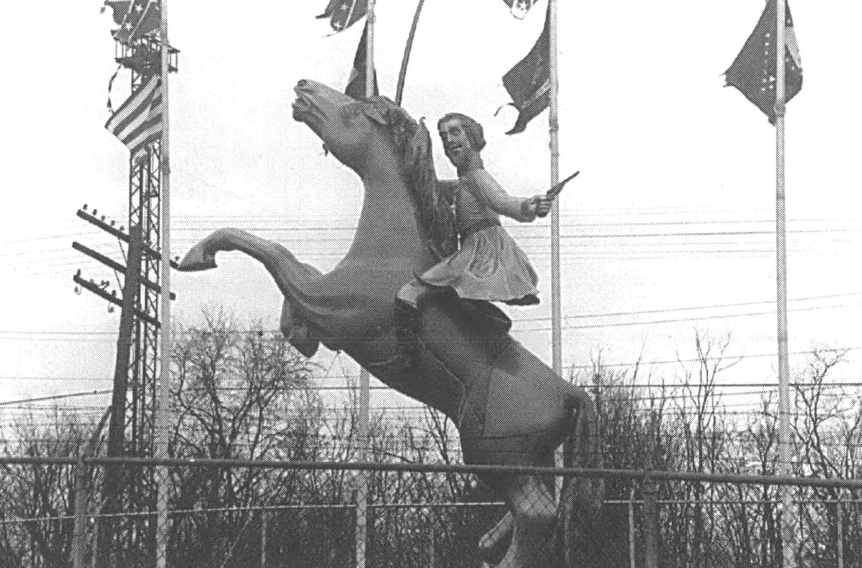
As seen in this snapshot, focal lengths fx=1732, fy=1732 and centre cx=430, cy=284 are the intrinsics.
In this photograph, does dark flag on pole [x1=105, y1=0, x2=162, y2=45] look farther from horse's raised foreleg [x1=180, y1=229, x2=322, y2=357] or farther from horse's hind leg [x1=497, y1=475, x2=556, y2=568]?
horse's hind leg [x1=497, y1=475, x2=556, y2=568]

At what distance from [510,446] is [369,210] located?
1892 millimetres

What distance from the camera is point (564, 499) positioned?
10125mm

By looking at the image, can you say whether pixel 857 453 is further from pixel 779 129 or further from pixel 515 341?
pixel 515 341

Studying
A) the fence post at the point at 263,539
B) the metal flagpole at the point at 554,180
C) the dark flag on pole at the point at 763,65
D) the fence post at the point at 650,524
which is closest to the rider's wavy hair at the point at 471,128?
the fence post at the point at 263,539

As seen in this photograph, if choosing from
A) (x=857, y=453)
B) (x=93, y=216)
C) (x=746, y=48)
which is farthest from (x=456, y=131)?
(x=857, y=453)

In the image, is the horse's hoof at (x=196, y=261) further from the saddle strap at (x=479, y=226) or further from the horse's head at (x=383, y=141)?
the saddle strap at (x=479, y=226)

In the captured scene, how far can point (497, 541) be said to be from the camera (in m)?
10.4

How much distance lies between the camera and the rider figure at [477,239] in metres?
10.7

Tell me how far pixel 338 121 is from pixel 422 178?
714mm

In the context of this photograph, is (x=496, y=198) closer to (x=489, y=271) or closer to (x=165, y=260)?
(x=489, y=271)

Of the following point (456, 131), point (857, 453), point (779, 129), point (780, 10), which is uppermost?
point (780, 10)

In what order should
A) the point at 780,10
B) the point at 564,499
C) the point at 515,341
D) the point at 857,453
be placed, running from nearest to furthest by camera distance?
the point at 564,499, the point at 515,341, the point at 780,10, the point at 857,453

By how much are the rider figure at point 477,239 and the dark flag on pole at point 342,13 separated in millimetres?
8781

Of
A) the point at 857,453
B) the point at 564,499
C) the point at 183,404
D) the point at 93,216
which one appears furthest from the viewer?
the point at 857,453
